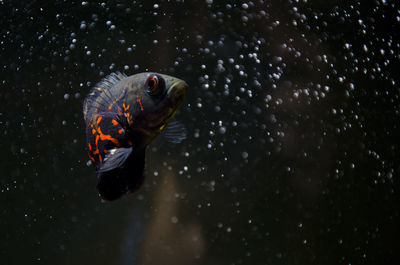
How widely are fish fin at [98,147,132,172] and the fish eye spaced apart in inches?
3.8

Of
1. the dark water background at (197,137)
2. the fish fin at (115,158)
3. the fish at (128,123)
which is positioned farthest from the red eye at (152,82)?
the dark water background at (197,137)

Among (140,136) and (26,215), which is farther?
(26,215)

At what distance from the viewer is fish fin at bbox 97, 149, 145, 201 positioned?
584mm

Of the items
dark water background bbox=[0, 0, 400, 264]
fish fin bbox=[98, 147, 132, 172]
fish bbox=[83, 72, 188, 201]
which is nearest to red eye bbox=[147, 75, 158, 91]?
fish bbox=[83, 72, 188, 201]

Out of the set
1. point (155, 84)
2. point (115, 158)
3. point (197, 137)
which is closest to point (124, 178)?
point (115, 158)

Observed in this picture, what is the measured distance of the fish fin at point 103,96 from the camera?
0.59 metres

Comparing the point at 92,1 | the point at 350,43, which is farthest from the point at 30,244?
the point at 350,43

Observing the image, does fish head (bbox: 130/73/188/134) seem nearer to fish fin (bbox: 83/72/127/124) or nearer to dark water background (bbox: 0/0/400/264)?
fish fin (bbox: 83/72/127/124)

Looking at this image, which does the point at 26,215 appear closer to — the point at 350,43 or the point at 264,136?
the point at 264,136

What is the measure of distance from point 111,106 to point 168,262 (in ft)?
5.66

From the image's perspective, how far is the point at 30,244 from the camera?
81.8 inches

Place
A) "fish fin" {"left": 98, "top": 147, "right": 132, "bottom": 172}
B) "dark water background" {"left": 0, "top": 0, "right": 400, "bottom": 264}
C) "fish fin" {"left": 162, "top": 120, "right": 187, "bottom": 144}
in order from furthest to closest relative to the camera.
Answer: "dark water background" {"left": 0, "top": 0, "right": 400, "bottom": 264} → "fish fin" {"left": 162, "top": 120, "right": 187, "bottom": 144} → "fish fin" {"left": 98, "top": 147, "right": 132, "bottom": 172}

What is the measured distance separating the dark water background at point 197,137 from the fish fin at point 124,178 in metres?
1.49

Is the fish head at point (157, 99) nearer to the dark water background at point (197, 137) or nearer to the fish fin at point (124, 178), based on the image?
the fish fin at point (124, 178)
